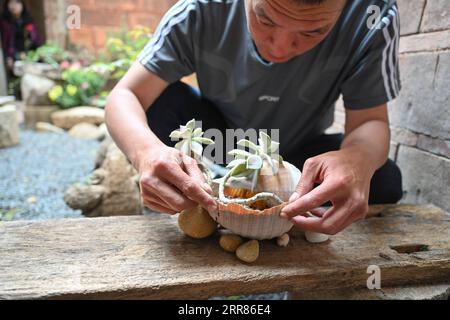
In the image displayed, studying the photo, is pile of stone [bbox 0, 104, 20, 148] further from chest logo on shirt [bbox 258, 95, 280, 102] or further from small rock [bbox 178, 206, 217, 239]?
small rock [bbox 178, 206, 217, 239]

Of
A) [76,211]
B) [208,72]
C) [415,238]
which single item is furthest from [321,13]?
[76,211]

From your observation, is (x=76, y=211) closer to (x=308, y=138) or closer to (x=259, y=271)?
(x=308, y=138)

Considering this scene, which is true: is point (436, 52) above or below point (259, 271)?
above

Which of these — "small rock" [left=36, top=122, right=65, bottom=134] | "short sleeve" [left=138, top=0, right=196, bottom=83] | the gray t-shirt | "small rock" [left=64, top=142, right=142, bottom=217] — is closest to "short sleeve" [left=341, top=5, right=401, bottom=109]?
the gray t-shirt

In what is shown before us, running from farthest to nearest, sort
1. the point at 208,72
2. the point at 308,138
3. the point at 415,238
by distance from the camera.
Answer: the point at 308,138, the point at 208,72, the point at 415,238

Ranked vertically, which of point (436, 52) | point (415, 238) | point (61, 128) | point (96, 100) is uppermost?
point (436, 52)

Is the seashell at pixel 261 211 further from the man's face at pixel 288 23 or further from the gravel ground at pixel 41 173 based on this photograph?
the gravel ground at pixel 41 173

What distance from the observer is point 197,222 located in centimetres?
75

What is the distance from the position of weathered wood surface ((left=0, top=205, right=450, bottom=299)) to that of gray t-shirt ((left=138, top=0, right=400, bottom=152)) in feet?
1.39

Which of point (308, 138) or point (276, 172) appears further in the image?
point (308, 138)

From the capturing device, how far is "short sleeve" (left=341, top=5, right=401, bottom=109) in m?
0.92

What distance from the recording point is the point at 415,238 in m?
0.86

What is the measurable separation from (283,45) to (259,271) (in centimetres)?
51

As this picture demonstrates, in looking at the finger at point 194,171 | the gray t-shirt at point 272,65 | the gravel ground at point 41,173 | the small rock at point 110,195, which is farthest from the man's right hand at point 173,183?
the gravel ground at point 41,173
